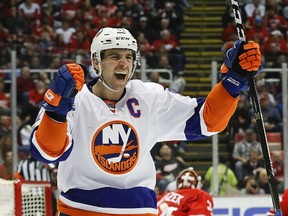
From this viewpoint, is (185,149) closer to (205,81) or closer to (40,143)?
(205,81)

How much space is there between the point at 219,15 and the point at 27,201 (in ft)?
28.4

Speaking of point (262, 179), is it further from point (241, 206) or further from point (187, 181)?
point (187, 181)

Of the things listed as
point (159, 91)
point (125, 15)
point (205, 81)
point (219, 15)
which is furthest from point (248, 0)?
A: point (159, 91)

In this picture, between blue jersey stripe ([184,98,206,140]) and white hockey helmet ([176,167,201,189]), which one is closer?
blue jersey stripe ([184,98,206,140])

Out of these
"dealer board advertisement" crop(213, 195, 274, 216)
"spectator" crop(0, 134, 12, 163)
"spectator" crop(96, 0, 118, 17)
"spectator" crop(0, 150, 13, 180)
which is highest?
"spectator" crop(96, 0, 118, 17)

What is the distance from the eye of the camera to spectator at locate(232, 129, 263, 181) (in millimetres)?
9234

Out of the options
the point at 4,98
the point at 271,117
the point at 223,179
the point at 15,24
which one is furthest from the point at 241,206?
the point at 15,24

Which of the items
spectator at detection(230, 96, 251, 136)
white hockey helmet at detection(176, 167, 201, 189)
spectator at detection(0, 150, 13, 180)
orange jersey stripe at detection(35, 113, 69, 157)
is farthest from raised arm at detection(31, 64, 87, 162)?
spectator at detection(230, 96, 251, 136)

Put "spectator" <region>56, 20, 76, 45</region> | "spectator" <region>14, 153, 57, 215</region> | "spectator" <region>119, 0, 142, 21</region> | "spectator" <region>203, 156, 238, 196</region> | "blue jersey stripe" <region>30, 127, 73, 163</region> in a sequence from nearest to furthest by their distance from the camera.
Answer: "blue jersey stripe" <region>30, 127, 73, 163</region> → "spectator" <region>14, 153, 57, 215</region> → "spectator" <region>203, 156, 238, 196</region> → "spectator" <region>56, 20, 76, 45</region> → "spectator" <region>119, 0, 142, 21</region>

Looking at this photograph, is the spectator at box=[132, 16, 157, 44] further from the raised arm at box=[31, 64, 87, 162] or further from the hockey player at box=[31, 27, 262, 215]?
the raised arm at box=[31, 64, 87, 162]

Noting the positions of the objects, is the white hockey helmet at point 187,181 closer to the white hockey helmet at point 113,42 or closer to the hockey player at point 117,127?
the hockey player at point 117,127

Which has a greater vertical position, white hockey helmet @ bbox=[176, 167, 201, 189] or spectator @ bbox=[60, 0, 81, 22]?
spectator @ bbox=[60, 0, 81, 22]

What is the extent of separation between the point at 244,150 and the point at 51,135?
570 centimetres

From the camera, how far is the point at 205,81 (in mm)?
9656
